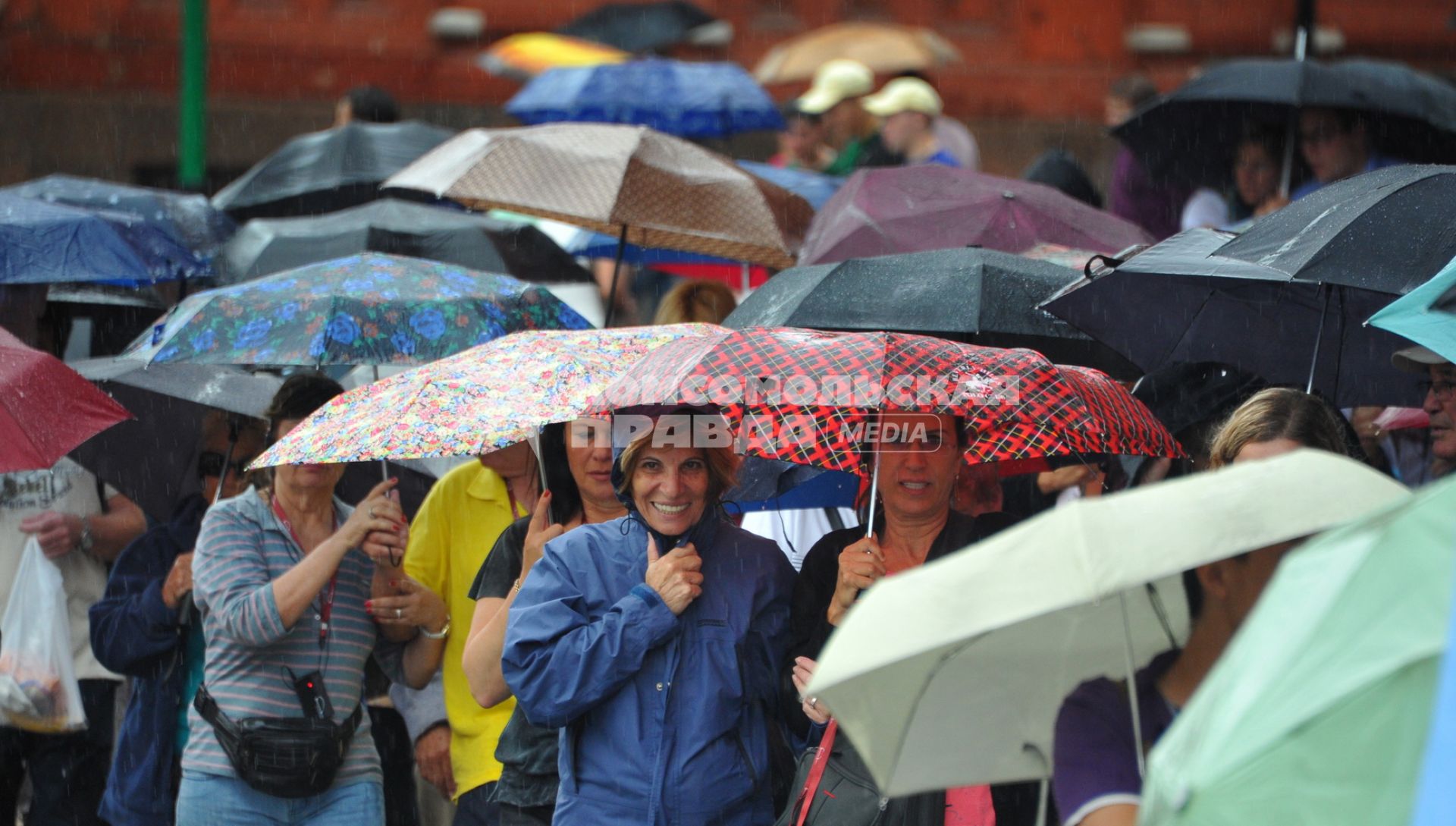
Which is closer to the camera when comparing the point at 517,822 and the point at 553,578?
the point at 553,578

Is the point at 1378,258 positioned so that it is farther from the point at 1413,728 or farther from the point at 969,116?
the point at 969,116

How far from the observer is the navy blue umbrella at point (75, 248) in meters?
7.27

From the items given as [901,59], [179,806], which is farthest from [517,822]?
[901,59]

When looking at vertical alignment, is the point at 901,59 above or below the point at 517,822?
above

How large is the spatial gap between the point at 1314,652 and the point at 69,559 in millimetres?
5416

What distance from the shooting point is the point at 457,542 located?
232 inches

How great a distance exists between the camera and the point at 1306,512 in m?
2.84

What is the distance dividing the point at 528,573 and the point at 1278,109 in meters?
5.00

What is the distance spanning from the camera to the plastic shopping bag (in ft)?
20.6

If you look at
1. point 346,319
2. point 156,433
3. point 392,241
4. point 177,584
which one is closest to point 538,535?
point 346,319

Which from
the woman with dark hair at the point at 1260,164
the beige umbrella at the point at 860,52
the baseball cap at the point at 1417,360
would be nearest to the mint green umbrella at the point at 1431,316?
the baseball cap at the point at 1417,360

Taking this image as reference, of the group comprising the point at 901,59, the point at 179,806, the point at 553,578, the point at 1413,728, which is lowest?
the point at 179,806

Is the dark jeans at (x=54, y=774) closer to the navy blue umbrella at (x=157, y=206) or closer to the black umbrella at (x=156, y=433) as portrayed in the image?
the black umbrella at (x=156, y=433)

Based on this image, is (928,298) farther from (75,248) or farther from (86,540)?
(75,248)
